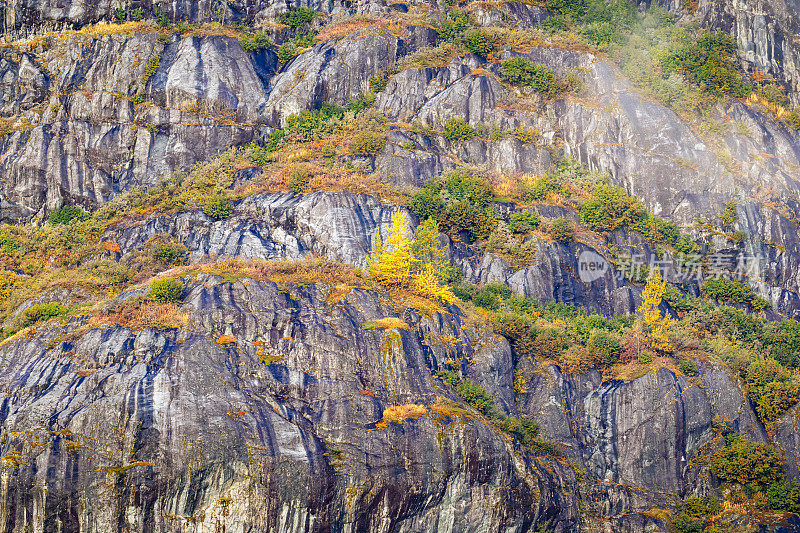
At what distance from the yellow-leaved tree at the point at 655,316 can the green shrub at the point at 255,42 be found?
32.0 metres

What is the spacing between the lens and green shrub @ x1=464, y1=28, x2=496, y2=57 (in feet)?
218

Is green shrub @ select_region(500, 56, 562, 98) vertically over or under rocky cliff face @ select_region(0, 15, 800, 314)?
over

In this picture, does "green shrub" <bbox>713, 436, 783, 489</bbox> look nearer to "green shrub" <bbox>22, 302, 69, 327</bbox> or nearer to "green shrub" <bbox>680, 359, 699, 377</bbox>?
"green shrub" <bbox>680, 359, 699, 377</bbox>

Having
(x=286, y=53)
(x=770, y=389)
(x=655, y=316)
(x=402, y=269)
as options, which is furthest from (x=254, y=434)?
(x=286, y=53)

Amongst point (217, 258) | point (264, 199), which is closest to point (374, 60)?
point (264, 199)

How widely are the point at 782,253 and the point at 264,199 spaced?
104 ft

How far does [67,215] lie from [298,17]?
24.4m

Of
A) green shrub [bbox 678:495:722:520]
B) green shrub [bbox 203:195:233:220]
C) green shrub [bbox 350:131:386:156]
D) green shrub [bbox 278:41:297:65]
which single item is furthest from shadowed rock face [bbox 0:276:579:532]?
green shrub [bbox 278:41:297:65]

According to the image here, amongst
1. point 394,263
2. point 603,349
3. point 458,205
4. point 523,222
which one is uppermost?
point 458,205

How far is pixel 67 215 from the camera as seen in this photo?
5825 centimetres

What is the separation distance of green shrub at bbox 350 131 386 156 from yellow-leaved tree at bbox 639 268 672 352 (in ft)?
58.9

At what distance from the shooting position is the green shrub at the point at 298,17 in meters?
71.4

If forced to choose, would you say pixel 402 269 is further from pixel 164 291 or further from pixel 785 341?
pixel 785 341

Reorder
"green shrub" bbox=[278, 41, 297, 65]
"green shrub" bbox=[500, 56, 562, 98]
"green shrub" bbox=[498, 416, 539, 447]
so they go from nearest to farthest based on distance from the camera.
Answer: "green shrub" bbox=[498, 416, 539, 447] → "green shrub" bbox=[500, 56, 562, 98] → "green shrub" bbox=[278, 41, 297, 65]
